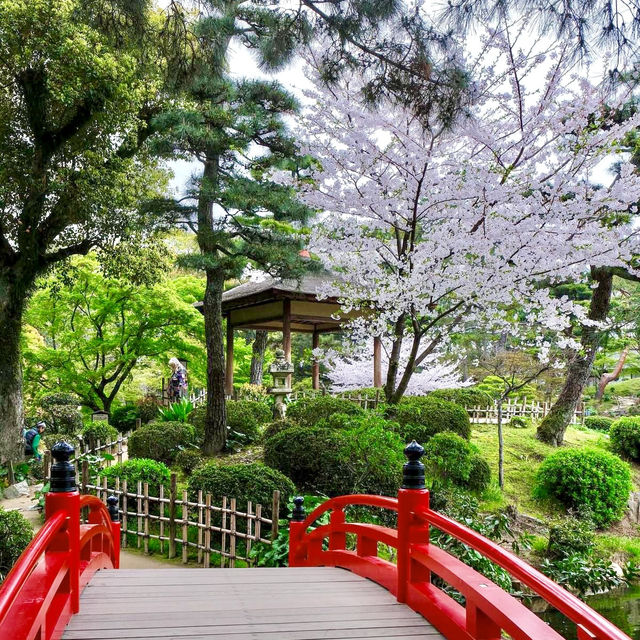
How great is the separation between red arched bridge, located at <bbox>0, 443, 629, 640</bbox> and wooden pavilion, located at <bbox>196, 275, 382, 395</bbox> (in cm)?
1108

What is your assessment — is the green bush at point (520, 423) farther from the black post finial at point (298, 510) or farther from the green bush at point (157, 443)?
the black post finial at point (298, 510)

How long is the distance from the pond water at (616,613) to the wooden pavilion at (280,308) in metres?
8.45

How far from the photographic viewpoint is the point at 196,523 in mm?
6945

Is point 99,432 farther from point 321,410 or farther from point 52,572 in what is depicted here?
point 52,572

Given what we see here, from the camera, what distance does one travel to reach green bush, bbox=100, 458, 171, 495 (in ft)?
26.5

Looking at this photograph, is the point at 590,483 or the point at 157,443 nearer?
the point at 590,483

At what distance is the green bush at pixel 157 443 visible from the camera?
1071cm

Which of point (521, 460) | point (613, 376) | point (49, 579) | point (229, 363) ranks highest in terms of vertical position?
point (229, 363)

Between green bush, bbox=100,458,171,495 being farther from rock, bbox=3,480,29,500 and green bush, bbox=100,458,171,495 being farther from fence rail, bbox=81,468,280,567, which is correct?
rock, bbox=3,480,29,500

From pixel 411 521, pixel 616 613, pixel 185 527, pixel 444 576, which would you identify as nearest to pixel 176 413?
pixel 185 527

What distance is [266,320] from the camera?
18.2 metres

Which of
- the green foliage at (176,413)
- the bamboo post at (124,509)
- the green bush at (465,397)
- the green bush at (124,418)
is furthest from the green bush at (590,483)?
the green bush at (124,418)

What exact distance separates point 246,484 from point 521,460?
24.5ft

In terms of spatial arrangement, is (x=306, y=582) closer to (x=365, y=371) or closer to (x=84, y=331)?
(x=84, y=331)
